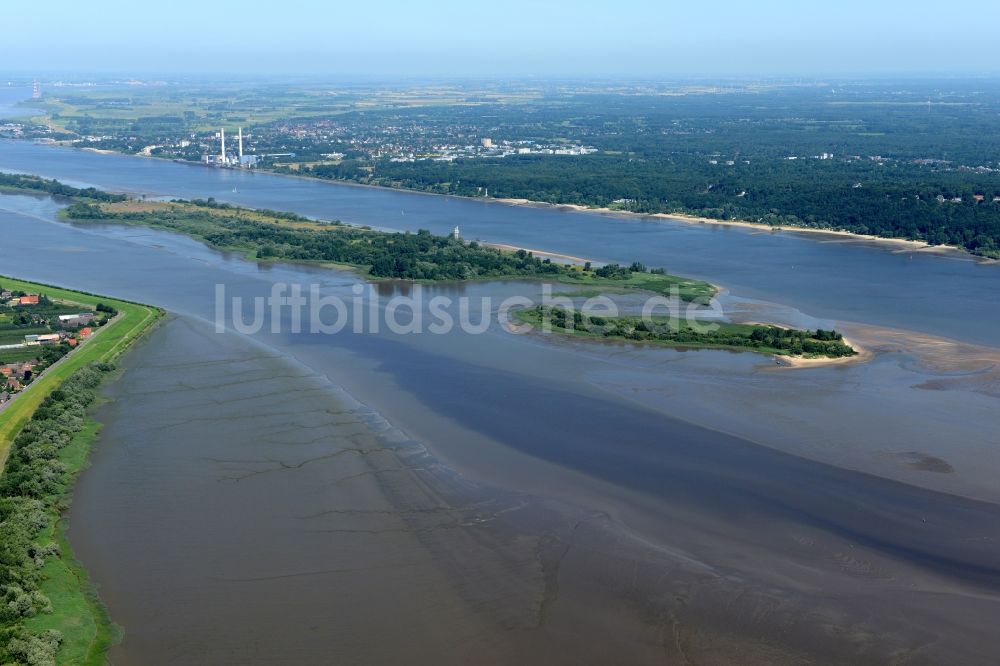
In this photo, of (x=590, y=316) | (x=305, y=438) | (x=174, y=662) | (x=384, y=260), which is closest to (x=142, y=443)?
(x=305, y=438)

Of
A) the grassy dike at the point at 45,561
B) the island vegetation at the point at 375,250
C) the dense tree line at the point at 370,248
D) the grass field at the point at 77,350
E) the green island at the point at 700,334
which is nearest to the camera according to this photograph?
the grassy dike at the point at 45,561

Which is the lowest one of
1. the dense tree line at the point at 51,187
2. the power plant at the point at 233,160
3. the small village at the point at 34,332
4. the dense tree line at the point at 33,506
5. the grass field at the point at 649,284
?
the dense tree line at the point at 33,506

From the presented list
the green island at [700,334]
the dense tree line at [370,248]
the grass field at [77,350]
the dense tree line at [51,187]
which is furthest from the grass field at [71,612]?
the dense tree line at [51,187]

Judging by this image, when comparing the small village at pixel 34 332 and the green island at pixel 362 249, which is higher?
the green island at pixel 362 249

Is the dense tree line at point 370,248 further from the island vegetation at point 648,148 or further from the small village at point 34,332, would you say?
the island vegetation at point 648,148

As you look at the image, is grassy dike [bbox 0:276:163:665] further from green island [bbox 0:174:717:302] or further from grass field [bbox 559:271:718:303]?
grass field [bbox 559:271:718:303]

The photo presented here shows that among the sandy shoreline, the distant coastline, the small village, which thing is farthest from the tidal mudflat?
the sandy shoreline

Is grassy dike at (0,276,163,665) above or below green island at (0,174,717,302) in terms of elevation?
below

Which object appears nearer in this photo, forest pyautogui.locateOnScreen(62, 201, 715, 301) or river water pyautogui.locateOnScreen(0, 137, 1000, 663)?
river water pyautogui.locateOnScreen(0, 137, 1000, 663)
